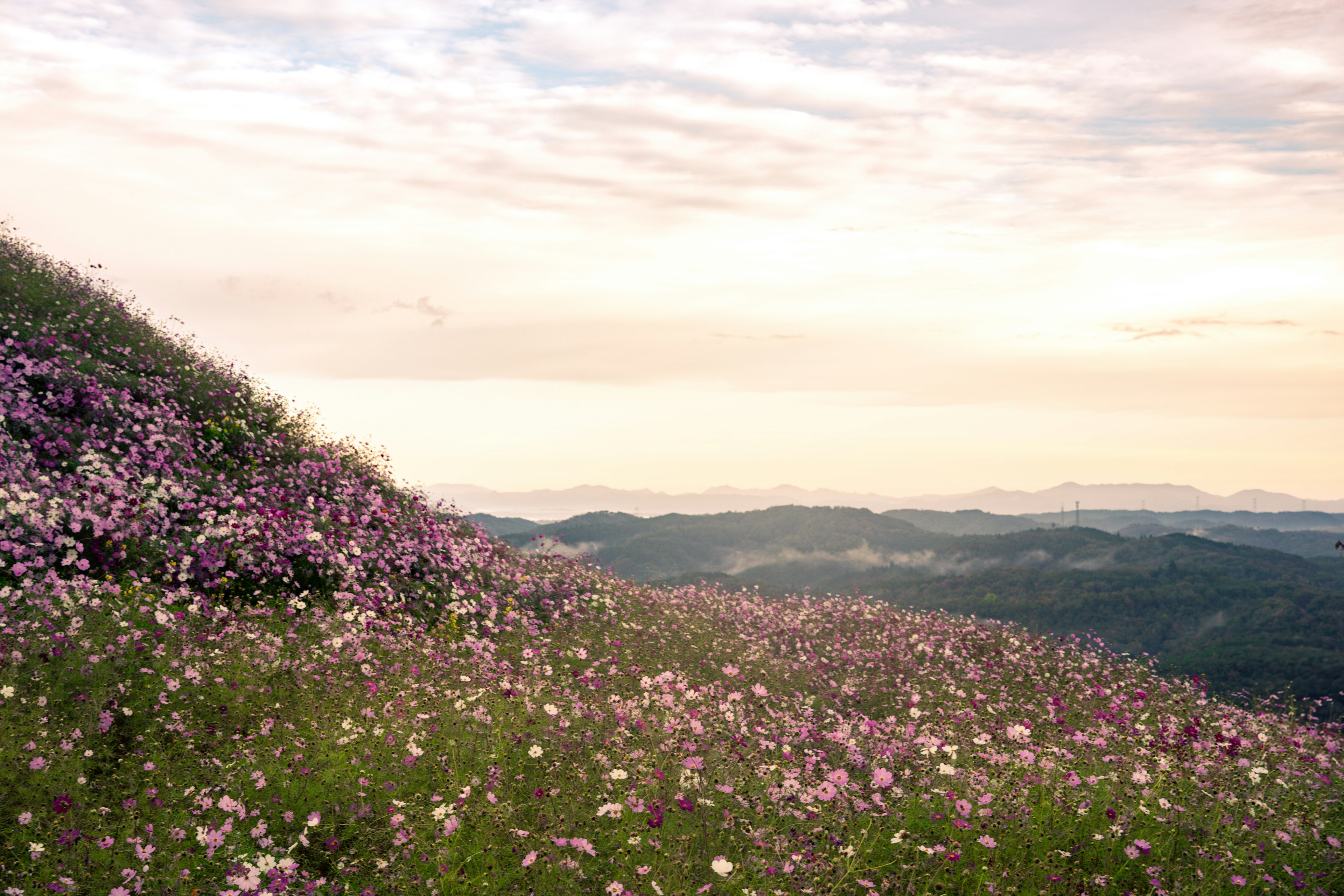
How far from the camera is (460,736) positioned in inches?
280

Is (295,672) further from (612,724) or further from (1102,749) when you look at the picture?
(1102,749)

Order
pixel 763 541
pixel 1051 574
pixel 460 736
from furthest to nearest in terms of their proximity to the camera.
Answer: pixel 763 541 → pixel 1051 574 → pixel 460 736

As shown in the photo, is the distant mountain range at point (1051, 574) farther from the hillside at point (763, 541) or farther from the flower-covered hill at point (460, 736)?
the flower-covered hill at point (460, 736)

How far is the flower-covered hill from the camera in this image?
541 centimetres

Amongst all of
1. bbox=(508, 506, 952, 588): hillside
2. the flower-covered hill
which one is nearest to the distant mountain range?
bbox=(508, 506, 952, 588): hillside

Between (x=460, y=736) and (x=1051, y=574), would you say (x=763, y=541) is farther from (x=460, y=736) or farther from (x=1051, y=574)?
(x=460, y=736)

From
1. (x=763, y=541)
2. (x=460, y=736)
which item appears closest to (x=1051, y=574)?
(x=763, y=541)

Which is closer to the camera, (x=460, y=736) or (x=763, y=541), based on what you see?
(x=460, y=736)

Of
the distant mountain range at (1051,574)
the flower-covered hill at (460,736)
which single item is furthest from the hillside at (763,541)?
the flower-covered hill at (460,736)

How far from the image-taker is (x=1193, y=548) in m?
145

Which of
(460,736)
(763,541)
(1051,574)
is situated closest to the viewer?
(460,736)

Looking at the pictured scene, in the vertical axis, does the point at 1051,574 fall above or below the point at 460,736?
below

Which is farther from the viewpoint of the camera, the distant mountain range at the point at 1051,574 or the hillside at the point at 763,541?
the hillside at the point at 763,541

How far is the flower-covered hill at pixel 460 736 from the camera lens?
17.8 feet
